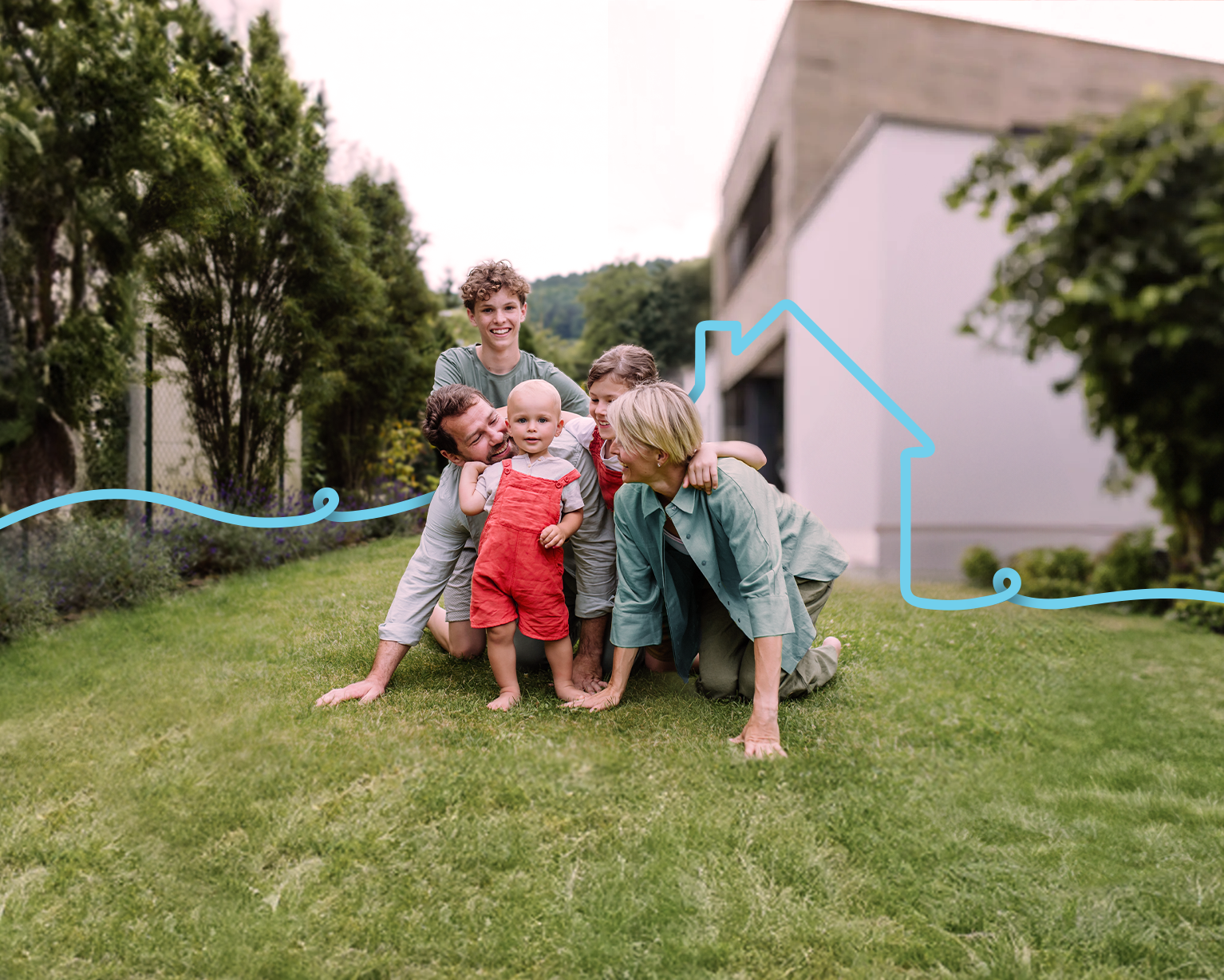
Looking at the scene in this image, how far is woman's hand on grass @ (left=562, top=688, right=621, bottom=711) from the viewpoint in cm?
199

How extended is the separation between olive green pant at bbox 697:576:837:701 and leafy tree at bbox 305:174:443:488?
2.86 meters

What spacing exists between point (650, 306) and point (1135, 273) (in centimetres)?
162

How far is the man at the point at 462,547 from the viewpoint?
2.03 m

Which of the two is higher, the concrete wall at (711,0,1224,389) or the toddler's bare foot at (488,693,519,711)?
the concrete wall at (711,0,1224,389)

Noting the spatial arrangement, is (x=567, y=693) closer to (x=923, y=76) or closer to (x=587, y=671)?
(x=587, y=671)

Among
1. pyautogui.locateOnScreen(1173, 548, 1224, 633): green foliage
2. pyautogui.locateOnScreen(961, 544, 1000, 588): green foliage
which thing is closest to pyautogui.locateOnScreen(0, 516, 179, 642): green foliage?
pyautogui.locateOnScreen(961, 544, 1000, 588): green foliage

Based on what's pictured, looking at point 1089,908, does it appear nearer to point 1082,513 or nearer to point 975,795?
point 975,795

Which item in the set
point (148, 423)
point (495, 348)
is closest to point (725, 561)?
point (495, 348)

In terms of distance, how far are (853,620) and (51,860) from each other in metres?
2.28

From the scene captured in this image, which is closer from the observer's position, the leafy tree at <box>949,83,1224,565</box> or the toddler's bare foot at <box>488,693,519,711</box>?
the leafy tree at <box>949,83,1224,565</box>

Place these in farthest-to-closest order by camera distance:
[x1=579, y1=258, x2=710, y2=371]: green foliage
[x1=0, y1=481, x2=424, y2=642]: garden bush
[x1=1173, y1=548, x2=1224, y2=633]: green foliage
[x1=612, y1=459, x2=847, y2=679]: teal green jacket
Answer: [x1=0, y1=481, x2=424, y2=642]: garden bush → [x1=579, y1=258, x2=710, y2=371]: green foliage → [x1=1173, y1=548, x2=1224, y2=633]: green foliage → [x1=612, y1=459, x2=847, y2=679]: teal green jacket

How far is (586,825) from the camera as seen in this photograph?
155cm

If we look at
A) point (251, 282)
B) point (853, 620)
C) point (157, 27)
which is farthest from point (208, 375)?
point (853, 620)

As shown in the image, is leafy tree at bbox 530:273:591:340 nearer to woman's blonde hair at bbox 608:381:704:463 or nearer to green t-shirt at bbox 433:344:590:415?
green t-shirt at bbox 433:344:590:415
